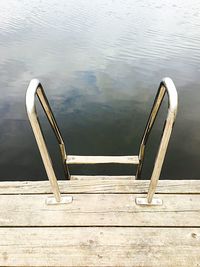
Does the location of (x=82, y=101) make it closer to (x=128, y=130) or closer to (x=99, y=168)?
(x=128, y=130)

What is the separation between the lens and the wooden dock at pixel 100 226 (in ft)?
5.97

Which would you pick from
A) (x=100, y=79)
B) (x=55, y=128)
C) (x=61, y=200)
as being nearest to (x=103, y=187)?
(x=61, y=200)

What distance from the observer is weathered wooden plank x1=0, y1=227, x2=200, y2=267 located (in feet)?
5.89

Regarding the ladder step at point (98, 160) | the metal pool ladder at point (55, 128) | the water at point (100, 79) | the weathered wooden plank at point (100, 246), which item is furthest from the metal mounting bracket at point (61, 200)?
the water at point (100, 79)

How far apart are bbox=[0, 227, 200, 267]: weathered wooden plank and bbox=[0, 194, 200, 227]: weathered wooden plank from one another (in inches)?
2.4

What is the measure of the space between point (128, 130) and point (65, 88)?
106 inches

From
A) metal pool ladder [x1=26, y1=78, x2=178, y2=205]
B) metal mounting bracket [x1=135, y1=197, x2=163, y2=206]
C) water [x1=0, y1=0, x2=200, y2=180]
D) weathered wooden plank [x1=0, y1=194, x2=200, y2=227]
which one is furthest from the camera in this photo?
water [x1=0, y1=0, x2=200, y2=180]

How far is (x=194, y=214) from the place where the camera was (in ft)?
6.89

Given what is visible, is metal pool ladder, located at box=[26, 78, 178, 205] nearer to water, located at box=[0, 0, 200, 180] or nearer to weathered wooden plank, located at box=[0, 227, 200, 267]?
weathered wooden plank, located at box=[0, 227, 200, 267]

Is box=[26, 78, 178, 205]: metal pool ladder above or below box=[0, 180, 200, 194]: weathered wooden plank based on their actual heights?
above

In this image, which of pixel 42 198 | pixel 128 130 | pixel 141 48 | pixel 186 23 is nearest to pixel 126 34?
pixel 141 48

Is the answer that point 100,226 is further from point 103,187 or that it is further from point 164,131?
point 164,131

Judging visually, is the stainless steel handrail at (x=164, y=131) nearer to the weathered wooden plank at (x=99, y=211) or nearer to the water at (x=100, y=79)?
the weathered wooden plank at (x=99, y=211)

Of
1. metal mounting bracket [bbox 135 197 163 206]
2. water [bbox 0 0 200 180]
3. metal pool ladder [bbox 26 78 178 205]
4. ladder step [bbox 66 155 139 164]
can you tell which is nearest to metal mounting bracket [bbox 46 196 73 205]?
metal pool ladder [bbox 26 78 178 205]
